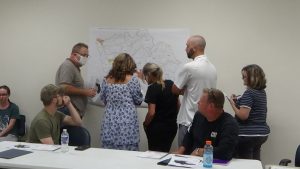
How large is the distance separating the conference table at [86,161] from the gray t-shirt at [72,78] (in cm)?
150

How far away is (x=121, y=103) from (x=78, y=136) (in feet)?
1.77

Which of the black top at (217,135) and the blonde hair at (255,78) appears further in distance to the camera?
the blonde hair at (255,78)

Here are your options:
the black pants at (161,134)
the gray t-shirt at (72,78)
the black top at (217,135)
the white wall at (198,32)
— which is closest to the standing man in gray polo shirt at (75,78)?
the gray t-shirt at (72,78)

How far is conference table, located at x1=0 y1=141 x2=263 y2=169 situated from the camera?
2.58 metres

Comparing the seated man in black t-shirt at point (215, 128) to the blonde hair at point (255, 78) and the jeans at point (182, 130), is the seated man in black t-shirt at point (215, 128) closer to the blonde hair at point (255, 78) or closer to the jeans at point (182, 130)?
the jeans at point (182, 130)

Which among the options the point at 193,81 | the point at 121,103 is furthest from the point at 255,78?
the point at 121,103

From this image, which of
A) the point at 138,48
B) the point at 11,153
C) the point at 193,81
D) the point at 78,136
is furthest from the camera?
the point at 138,48

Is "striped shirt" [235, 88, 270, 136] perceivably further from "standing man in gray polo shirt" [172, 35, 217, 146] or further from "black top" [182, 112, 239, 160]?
"black top" [182, 112, 239, 160]

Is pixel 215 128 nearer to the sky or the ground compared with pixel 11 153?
nearer to the sky

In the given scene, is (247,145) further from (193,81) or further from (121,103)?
(121,103)

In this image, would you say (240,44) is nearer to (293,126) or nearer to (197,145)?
(293,126)

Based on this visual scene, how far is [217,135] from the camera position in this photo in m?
2.97

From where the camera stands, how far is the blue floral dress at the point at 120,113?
365 cm

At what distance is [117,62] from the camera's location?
12.0 ft
